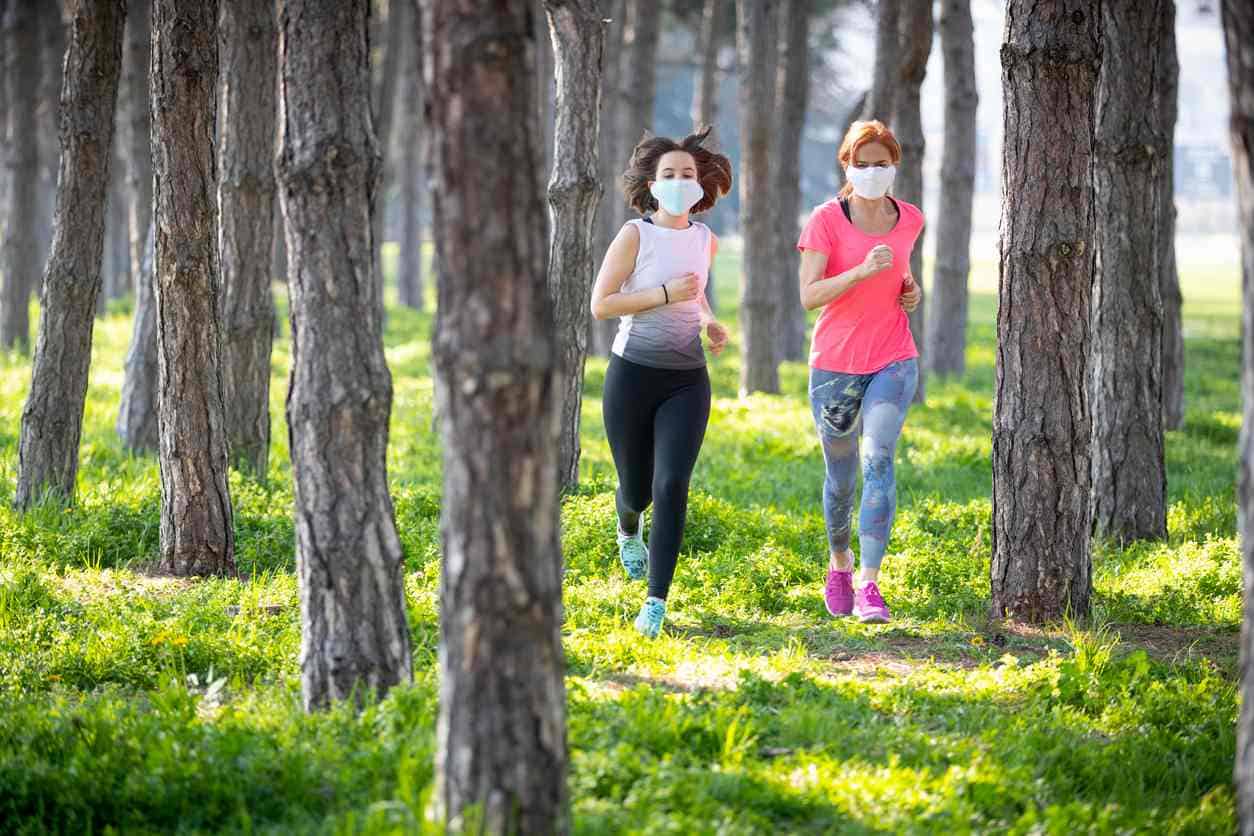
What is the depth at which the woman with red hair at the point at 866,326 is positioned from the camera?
711 cm

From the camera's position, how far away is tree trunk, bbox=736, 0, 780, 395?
1625 centimetres

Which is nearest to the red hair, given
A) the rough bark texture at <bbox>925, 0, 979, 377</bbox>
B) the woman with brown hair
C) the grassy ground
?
the woman with brown hair

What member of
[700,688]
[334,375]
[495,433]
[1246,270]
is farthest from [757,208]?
[495,433]

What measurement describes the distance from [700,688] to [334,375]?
1.81 meters

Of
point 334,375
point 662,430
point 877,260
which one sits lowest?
point 662,430

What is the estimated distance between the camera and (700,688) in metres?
5.57

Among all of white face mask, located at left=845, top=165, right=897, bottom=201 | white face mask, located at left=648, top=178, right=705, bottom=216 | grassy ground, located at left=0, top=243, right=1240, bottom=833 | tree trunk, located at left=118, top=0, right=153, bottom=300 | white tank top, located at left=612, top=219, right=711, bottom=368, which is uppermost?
tree trunk, located at left=118, top=0, right=153, bottom=300

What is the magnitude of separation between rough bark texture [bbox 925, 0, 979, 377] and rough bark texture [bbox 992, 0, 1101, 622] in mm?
10279

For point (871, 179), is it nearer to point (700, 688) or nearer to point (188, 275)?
point (700, 688)

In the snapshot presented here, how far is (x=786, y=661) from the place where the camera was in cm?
629

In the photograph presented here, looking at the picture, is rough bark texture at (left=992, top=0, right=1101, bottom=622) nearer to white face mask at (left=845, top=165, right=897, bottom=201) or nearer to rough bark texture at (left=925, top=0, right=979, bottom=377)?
white face mask at (left=845, top=165, right=897, bottom=201)

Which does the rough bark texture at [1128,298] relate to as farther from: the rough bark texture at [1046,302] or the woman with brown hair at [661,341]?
the woman with brown hair at [661,341]

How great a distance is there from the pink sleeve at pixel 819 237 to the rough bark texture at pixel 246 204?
14.3ft

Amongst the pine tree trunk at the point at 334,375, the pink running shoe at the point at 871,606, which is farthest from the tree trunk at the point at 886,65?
the pine tree trunk at the point at 334,375
